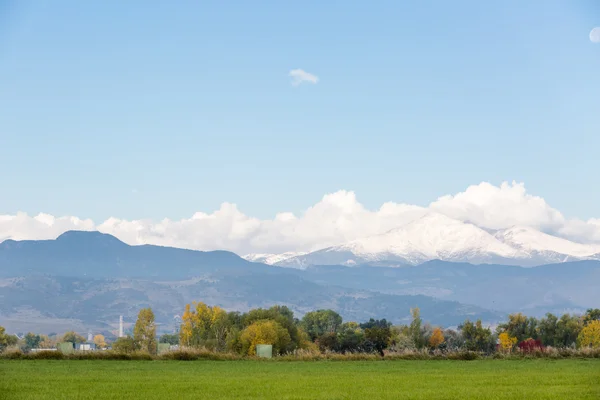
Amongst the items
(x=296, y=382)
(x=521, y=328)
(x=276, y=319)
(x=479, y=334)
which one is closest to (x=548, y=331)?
(x=521, y=328)

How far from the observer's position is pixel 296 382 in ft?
111

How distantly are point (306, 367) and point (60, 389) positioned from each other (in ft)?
60.8

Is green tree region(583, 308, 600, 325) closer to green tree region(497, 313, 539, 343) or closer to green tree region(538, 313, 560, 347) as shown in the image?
green tree region(538, 313, 560, 347)

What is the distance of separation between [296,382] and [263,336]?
1876 inches

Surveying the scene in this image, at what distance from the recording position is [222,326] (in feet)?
360

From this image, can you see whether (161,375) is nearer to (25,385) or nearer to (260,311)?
(25,385)

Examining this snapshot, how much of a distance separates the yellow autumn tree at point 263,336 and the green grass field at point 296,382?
3527cm

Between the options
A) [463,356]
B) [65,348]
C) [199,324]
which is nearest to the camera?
[65,348]

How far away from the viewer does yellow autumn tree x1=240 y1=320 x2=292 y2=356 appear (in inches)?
3172

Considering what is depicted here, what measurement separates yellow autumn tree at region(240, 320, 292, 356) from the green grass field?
116 ft

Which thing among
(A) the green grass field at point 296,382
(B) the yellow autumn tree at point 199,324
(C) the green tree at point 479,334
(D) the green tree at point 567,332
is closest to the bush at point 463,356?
(A) the green grass field at point 296,382

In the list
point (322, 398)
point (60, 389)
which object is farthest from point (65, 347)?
point (322, 398)

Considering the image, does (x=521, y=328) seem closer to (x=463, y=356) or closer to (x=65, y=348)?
(x=463, y=356)

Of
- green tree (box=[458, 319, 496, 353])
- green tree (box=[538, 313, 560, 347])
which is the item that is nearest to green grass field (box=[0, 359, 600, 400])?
green tree (box=[458, 319, 496, 353])
